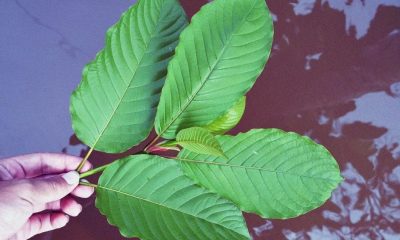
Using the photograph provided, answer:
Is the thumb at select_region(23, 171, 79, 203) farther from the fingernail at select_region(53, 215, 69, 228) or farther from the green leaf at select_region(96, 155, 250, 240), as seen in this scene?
the fingernail at select_region(53, 215, 69, 228)

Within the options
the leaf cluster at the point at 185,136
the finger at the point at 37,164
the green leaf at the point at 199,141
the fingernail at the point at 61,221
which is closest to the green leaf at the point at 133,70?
the leaf cluster at the point at 185,136

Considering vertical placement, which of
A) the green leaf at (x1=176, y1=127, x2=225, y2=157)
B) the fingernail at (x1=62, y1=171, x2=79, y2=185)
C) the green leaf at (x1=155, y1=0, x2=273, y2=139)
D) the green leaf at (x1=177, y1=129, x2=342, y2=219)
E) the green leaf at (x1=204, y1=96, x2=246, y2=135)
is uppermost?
the green leaf at (x1=155, y1=0, x2=273, y2=139)

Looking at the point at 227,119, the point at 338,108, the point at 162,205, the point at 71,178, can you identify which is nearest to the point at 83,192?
the point at 71,178

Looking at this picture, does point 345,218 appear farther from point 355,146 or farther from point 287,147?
point 287,147

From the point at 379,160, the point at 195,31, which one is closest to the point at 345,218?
the point at 379,160

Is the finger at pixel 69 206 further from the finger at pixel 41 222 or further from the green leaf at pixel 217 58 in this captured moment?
the green leaf at pixel 217 58

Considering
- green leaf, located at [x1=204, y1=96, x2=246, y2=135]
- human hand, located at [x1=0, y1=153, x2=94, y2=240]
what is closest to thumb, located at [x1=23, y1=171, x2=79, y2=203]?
human hand, located at [x1=0, y1=153, x2=94, y2=240]

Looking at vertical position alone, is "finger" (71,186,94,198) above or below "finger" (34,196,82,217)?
above
